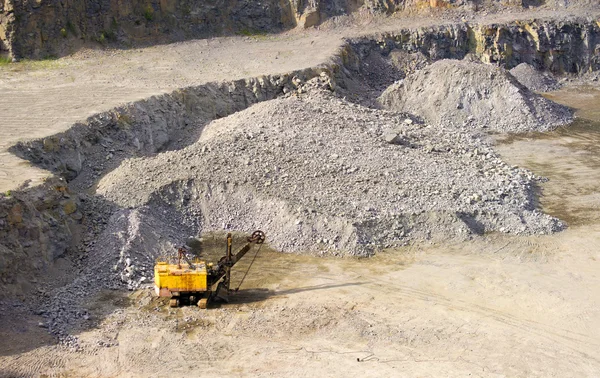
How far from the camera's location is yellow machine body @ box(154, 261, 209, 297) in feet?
52.9

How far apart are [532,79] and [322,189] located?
780 inches

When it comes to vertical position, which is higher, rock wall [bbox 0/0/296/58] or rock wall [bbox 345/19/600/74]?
rock wall [bbox 0/0/296/58]

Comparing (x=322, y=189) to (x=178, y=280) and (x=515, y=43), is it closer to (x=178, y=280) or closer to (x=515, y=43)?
(x=178, y=280)

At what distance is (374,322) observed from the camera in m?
16.2

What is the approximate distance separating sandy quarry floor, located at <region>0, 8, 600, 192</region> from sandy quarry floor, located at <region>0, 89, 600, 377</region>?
5.05 m

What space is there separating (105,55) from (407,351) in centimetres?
2148

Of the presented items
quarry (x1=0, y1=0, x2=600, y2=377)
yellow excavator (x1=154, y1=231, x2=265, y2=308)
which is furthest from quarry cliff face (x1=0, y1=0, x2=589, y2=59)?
yellow excavator (x1=154, y1=231, x2=265, y2=308)

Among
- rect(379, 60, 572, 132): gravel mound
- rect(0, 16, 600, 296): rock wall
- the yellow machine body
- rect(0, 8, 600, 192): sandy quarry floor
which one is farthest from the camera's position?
rect(379, 60, 572, 132): gravel mound

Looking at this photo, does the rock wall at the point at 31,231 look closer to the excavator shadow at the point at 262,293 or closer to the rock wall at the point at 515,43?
the excavator shadow at the point at 262,293

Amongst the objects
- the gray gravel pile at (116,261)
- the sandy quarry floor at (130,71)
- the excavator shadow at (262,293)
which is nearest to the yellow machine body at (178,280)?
the excavator shadow at (262,293)

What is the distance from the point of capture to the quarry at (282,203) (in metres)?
15.4

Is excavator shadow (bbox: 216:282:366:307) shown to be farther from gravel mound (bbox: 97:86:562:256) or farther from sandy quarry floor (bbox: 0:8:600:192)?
sandy quarry floor (bbox: 0:8:600:192)

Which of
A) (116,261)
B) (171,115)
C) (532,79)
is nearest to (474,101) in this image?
(532,79)

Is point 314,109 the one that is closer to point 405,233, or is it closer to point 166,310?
point 405,233
